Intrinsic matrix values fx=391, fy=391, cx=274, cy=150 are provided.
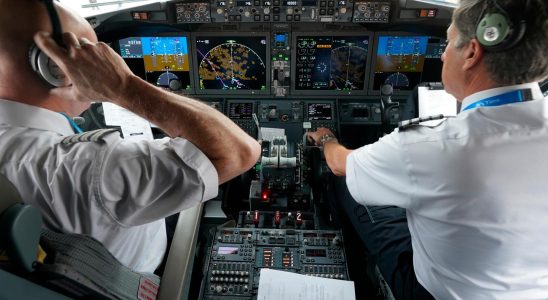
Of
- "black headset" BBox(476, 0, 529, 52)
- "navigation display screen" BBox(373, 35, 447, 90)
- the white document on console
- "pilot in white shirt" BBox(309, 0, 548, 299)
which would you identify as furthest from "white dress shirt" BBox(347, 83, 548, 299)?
"navigation display screen" BBox(373, 35, 447, 90)

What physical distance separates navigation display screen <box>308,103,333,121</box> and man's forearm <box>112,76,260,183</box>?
68.6 inches

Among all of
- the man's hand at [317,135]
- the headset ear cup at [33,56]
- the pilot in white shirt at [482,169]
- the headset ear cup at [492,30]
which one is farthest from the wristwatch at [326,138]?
the headset ear cup at [33,56]

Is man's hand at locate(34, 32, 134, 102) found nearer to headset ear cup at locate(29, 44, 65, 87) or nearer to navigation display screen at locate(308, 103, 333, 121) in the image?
headset ear cup at locate(29, 44, 65, 87)

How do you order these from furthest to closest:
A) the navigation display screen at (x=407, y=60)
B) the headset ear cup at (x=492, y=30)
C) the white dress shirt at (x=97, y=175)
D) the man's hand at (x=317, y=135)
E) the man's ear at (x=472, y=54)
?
1. the navigation display screen at (x=407, y=60)
2. the man's hand at (x=317, y=135)
3. the man's ear at (x=472, y=54)
4. the headset ear cup at (x=492, y=30)
5. the white dress shirt at (x=97, y=175)

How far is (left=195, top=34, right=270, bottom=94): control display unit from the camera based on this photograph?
2.49 metres

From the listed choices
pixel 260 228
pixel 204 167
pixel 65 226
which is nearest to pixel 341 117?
pixel 260 228

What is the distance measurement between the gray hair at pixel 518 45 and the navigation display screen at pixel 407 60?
→ 1.29 meters

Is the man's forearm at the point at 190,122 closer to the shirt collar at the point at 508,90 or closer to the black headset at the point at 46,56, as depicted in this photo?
the black headset at the point at 46,56

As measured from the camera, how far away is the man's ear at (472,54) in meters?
1.15

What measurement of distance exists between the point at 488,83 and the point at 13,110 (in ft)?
4.16

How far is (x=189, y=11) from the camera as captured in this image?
2312 mm

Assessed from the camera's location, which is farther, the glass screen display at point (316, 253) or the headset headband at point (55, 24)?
the glass screen display at point (316, 253)

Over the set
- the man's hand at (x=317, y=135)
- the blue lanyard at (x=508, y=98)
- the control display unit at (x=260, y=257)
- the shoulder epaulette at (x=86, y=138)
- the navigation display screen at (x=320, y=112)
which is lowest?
the control display unit at (x=260, y=257)

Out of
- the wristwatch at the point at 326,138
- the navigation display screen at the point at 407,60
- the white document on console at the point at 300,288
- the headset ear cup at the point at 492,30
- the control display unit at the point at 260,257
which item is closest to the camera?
the headset ear cup at the point at 492,30
